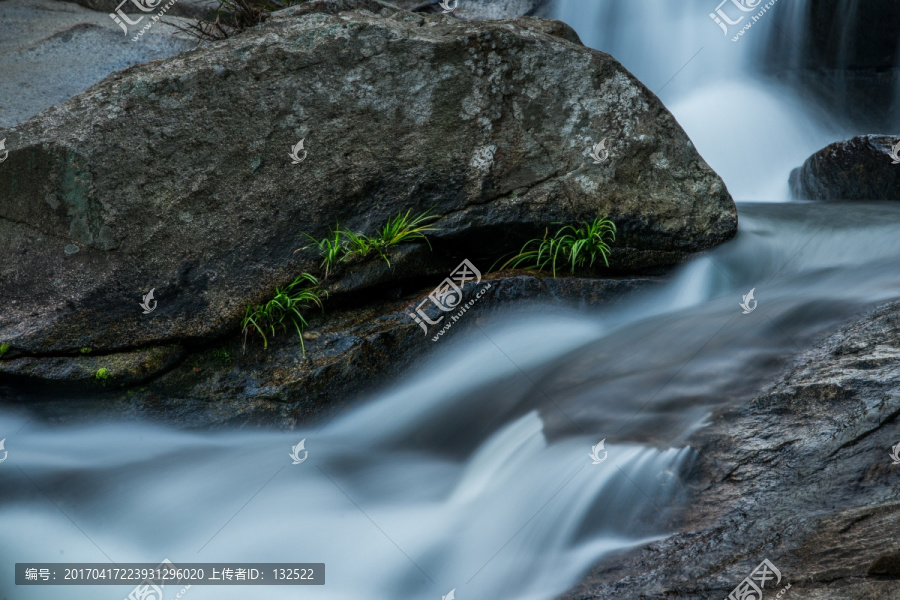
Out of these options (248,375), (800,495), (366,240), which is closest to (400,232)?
(366,240)

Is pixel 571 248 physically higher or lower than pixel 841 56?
lower

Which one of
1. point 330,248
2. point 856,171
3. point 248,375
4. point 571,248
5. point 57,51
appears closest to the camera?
point 248,375

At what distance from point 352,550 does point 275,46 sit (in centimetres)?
A: 321

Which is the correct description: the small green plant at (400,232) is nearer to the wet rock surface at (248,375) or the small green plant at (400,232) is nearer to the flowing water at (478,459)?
the wet rock surface at (248,375)

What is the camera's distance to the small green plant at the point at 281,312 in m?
4.02

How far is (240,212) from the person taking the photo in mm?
4160

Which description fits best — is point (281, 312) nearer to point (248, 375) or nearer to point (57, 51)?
point (248, 375)

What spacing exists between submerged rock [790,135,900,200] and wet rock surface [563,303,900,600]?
309cm

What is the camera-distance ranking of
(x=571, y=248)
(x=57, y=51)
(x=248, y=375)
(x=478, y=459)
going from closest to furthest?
(x=478, y=459) < (x=248, y=375) < (x=571, y=248) < (x=57, y=51)

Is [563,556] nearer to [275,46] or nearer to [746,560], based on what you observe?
[746,560]

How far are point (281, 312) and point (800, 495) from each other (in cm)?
295

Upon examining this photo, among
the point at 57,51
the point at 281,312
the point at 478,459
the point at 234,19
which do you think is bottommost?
the point at 478,459

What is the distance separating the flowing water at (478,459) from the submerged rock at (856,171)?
107 cm

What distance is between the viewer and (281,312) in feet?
13.4
